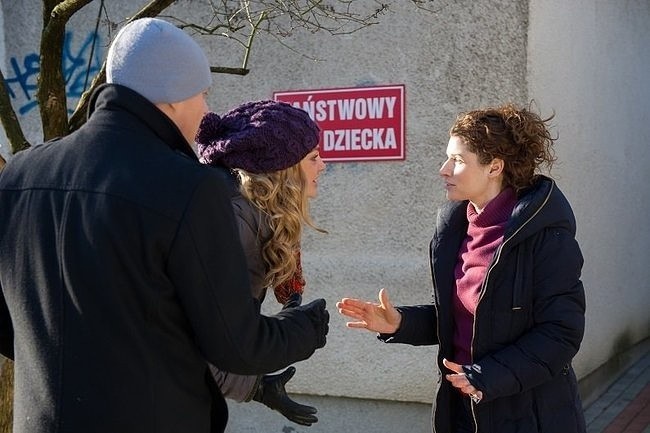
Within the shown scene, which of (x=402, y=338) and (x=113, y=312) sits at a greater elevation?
(x=113, y=312)

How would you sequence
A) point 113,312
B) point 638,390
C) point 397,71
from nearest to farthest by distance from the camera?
point 113,312 < point 397,71 < point 638,390

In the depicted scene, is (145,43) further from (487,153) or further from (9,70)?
(9,70)

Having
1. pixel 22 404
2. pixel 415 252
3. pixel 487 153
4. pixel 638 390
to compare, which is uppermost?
pixel 487 153

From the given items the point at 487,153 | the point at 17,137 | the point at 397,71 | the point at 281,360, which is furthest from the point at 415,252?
the point at 281,360

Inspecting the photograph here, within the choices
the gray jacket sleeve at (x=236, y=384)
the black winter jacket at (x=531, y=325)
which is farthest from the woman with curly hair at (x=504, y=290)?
the gray jacket sleeve at (x=236, y=384)

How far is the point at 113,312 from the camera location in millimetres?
1632

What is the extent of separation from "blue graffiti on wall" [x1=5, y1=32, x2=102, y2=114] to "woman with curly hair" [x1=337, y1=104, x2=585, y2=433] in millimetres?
3308

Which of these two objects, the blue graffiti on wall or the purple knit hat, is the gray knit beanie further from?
the blue graffiti on wall

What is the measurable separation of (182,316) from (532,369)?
48.0 inches

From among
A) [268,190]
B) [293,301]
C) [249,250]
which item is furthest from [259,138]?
[293,301]

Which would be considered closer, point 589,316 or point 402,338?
point 402,338

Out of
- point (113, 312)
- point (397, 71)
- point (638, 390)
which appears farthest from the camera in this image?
point (638, 390)

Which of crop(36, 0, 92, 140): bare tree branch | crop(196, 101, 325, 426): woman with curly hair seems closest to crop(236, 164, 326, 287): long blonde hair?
crop(196, 101, 325, 426): woman with curly hair

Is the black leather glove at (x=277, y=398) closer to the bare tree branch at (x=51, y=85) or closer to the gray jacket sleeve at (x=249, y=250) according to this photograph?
the gray jacket sleeve at (x=249, y=250)
